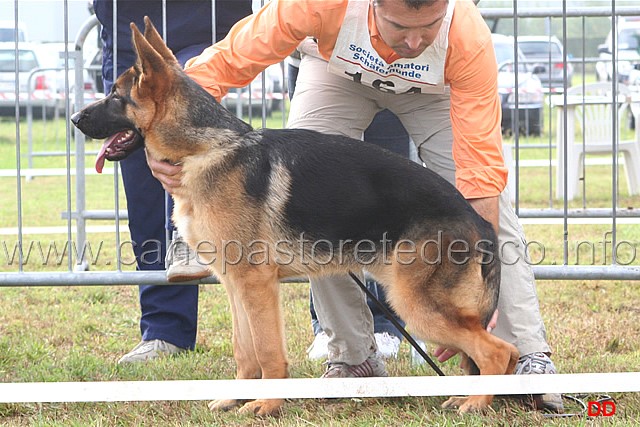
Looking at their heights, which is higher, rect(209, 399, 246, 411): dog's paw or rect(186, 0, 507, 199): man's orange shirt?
rect(186, 0, 507, 199): man's orange shirt

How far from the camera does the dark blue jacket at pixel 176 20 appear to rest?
4.88 meters

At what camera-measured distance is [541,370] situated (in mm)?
3793

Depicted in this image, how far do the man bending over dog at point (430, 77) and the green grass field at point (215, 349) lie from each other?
1.87ft

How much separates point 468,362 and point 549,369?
378 mm

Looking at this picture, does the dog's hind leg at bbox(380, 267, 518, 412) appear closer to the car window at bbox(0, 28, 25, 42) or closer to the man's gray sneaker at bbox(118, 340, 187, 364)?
the man's gray sneaker at bbox(118, 340, 187, 364)

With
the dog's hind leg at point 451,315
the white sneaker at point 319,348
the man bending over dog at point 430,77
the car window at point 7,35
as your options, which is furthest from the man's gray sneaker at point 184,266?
the car window at point 7,35

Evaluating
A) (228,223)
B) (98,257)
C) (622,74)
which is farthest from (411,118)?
(622,74)

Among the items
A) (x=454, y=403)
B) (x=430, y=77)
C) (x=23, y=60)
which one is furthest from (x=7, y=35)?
(x=454, y=403)

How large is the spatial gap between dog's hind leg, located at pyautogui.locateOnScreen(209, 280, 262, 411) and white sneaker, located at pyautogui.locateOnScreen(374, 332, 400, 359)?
3.46ft

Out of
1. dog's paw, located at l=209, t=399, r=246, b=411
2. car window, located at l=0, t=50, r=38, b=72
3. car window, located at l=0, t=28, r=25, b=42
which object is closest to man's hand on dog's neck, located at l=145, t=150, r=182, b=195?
dog's paw, located at l=209, t=399, r=246, b=411

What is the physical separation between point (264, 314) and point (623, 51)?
63.0 ft

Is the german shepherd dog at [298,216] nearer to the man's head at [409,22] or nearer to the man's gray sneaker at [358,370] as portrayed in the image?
the man's head at [409,22]

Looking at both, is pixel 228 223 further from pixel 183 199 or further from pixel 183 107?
pixel 183 107

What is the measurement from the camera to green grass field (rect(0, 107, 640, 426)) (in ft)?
11.9
